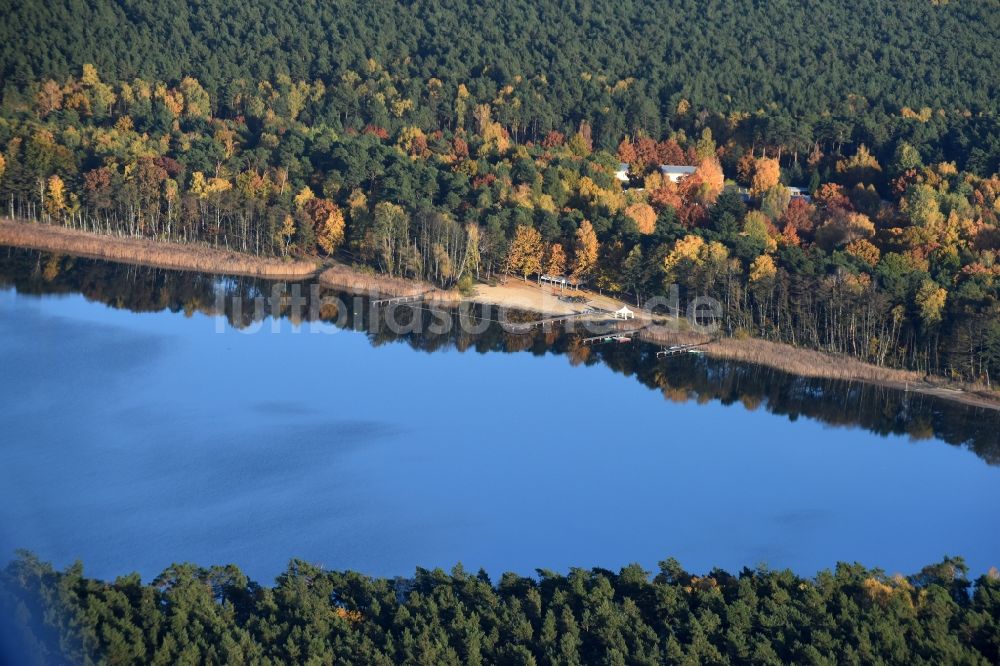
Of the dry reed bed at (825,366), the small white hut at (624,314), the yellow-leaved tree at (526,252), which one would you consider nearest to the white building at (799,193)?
the yellow-leaved tree at (526,252)

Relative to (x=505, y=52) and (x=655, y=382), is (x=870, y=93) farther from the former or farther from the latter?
(x=655, y=382)

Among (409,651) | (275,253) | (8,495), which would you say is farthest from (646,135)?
(409,651)

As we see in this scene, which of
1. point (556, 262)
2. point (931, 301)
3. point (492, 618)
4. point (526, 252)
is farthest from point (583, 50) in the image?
point (492, 618)

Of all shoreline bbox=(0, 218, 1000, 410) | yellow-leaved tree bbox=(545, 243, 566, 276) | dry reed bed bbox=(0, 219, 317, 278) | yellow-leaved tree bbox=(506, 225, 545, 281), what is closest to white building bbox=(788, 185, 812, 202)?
yellow-leaved tree bbox=(545, 243, 566, 276)

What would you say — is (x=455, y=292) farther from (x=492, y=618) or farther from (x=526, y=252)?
(x=492, y=618)

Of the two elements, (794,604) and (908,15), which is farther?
(908,15)

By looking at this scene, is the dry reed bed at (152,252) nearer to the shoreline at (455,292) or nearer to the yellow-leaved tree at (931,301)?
the shoreline at (455,292)
